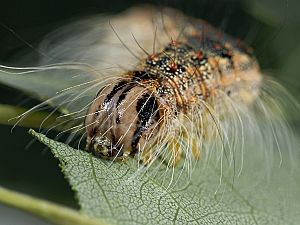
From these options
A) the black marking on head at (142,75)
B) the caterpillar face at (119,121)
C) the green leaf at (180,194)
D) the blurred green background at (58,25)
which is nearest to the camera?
the green leaf at (180,194)

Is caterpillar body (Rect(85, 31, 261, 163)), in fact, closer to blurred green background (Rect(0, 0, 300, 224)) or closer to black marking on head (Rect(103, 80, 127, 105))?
black marking on head (Rect(103, 80, 127, 105))

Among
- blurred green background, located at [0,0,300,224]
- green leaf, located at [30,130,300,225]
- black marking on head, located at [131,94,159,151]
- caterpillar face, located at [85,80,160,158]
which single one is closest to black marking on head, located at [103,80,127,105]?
caterpillar face, located at [85,80,160,158]

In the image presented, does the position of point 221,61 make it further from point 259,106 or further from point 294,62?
point 294,62

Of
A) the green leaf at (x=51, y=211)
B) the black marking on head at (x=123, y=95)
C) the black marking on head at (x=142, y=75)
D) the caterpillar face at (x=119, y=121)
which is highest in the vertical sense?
the black marking on head at (x=142, y=75)

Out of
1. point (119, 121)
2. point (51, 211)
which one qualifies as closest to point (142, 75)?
point (119, 121)

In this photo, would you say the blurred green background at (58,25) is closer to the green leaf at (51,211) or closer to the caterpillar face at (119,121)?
the caterpillar face at (119,121)

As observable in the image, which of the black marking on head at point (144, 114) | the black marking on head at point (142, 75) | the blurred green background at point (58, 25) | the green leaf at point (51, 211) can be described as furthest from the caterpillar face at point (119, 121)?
the blurred green background at point (58, 25)

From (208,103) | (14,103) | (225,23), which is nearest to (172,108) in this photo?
(208,103)

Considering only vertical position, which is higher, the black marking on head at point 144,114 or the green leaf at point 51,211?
the black marking on head at point 144,114
